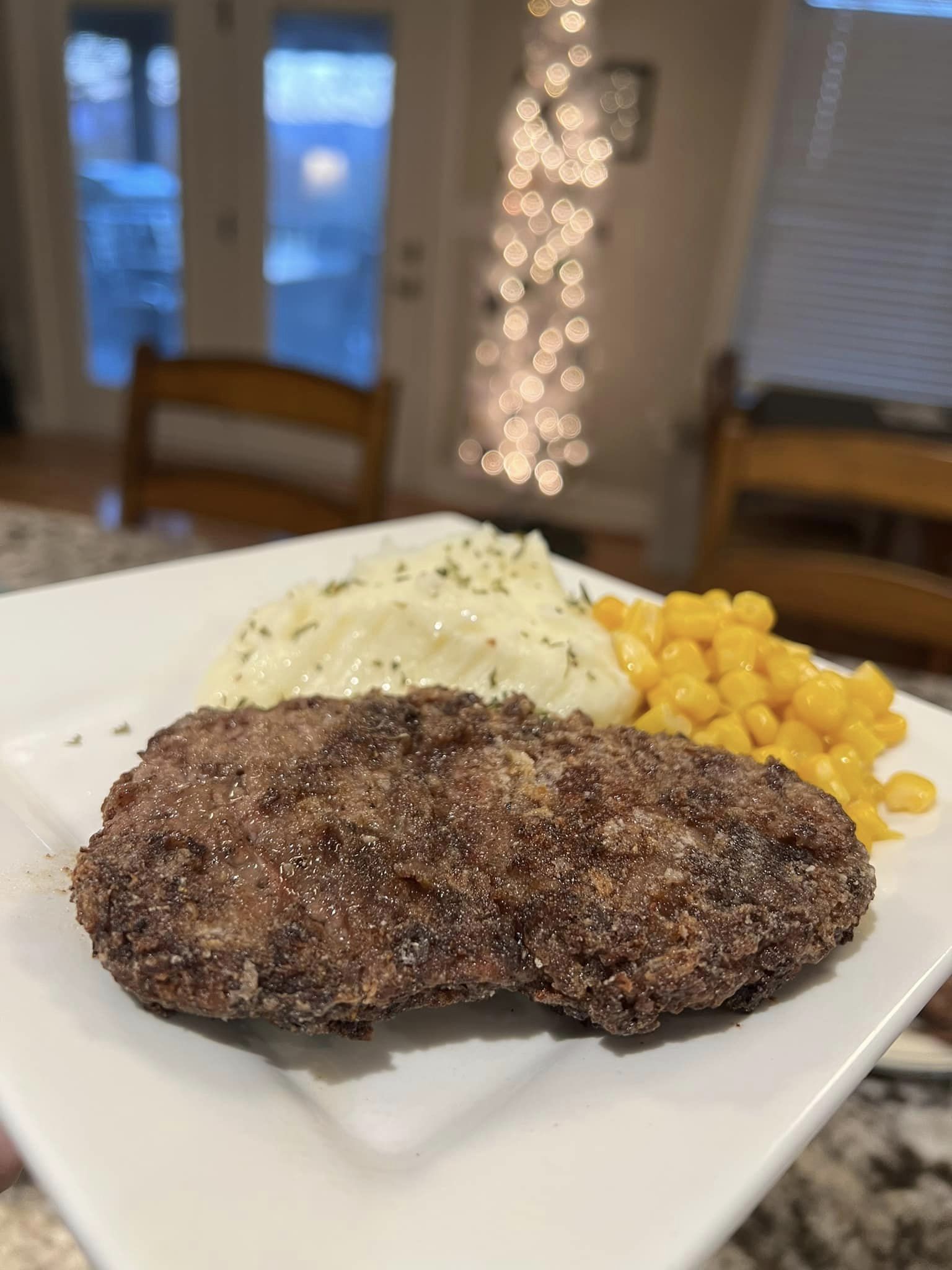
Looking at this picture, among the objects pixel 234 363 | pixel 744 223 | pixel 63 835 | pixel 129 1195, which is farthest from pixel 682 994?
pixel 744 223

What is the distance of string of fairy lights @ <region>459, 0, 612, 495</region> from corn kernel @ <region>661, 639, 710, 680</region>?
4.75m

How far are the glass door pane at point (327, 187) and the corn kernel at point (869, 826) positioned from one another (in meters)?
6.51

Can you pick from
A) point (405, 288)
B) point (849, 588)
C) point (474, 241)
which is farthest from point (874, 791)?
point (405, 288)

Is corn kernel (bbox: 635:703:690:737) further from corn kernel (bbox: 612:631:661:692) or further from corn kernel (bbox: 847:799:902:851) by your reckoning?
corn kernel (bbox: 847:799:902:851)

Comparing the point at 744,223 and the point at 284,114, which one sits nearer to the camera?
the point at 744,223

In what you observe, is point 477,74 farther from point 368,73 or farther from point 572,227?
point 572,227

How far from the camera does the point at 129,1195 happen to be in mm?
867

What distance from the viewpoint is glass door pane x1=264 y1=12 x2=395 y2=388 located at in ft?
24.2

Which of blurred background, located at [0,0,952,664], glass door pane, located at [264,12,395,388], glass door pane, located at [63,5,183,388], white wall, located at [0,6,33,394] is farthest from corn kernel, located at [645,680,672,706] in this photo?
white wall, located at [0,6,33,394]

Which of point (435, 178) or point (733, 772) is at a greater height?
point (435, 178)

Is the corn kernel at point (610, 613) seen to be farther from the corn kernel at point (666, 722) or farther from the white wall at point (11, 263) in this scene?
the white wall at point (11, 263)

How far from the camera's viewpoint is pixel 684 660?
1.93 metres

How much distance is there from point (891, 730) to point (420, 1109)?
4.02 feet

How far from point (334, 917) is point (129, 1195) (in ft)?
1.11
